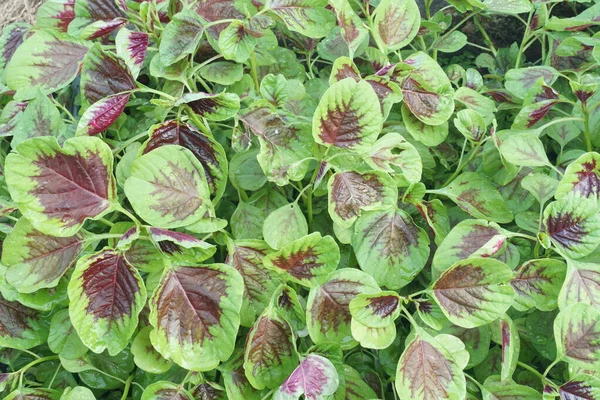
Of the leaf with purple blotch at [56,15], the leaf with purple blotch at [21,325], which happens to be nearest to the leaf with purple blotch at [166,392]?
the leaf with purple blotch at [21,325]

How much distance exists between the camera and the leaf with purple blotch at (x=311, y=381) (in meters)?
0.77

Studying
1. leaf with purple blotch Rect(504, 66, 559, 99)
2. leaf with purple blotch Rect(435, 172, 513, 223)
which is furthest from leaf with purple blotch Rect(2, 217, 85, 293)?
leaf with purple blotch Rect(504, 66, 559, 99)

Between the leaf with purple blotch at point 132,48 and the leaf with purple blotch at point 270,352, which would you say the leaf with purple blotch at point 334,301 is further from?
the leaf with purple blotch at point 132,48

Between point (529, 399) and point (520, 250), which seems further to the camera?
point (520, 250)

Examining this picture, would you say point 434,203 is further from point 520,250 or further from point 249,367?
point 249,367

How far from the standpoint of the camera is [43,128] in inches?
38.3

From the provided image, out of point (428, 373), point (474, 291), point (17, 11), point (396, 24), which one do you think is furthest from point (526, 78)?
point (17, 11)

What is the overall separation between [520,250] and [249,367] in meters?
0.46

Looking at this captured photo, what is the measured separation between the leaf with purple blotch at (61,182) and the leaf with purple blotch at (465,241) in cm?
48

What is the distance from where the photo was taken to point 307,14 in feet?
3.26

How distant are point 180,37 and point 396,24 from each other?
38cm

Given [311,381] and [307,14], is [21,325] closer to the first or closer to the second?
[311,381]

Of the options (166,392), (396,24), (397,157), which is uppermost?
(396,24)

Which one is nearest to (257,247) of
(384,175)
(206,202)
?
(206,202)
